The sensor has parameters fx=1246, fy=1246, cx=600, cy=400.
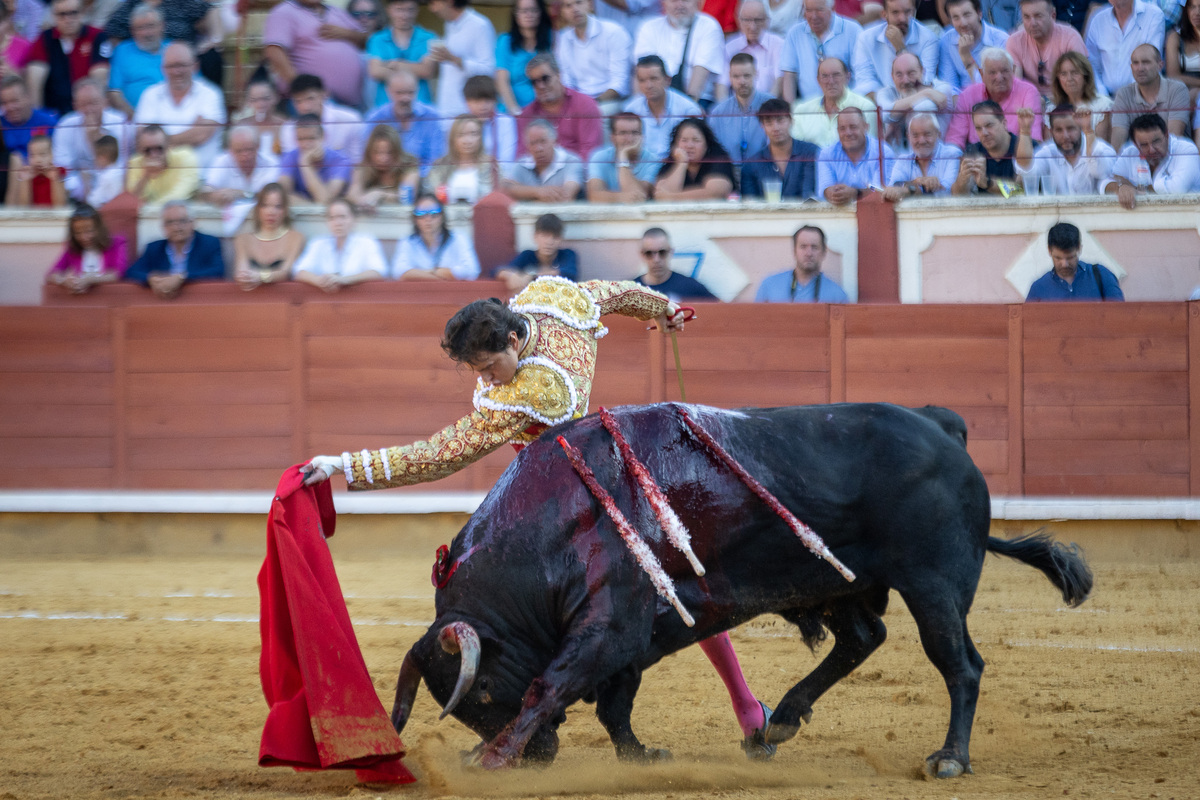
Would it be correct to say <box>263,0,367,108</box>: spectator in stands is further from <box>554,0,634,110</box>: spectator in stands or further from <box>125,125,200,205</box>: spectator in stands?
<box>554,0,634,110</box>: spectator in stands

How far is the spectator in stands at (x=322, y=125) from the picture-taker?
649cm

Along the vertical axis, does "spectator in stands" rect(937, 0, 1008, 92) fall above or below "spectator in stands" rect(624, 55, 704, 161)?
above

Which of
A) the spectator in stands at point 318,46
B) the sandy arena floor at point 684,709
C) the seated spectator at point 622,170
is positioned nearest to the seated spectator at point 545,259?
the seated spectator at point 622,170

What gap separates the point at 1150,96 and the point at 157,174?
16.6ft

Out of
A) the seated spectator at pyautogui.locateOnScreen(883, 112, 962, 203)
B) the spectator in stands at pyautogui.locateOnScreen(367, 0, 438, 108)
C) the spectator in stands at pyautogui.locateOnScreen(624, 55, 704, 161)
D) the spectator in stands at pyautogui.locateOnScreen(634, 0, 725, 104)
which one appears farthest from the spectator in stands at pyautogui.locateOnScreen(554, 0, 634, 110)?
the seated spectator at pyautogui.locateOnScreen(883, 112, 962, 203)

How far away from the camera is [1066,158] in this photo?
596 centimetres

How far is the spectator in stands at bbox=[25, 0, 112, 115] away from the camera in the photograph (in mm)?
7051

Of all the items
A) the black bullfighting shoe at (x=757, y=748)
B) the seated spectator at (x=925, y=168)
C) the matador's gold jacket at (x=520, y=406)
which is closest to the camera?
the matador's gold jacket at (x=520, y=406)

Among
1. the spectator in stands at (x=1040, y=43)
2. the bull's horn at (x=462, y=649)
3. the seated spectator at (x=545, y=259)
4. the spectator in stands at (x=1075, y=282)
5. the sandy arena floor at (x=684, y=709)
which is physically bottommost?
the sandy arena floor at (x=684, y=709)

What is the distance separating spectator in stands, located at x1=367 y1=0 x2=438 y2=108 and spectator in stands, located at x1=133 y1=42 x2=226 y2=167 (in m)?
0.87

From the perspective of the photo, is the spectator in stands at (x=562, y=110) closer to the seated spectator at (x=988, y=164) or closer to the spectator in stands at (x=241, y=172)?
the spectator in stands at (x=241, y=172)

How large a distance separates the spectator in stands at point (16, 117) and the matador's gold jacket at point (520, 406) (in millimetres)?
5028

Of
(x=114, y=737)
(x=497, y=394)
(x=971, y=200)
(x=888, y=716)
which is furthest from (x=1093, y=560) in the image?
(x=114, y=737)

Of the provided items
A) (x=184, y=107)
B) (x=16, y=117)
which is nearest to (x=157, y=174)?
(x=184, y=107)
